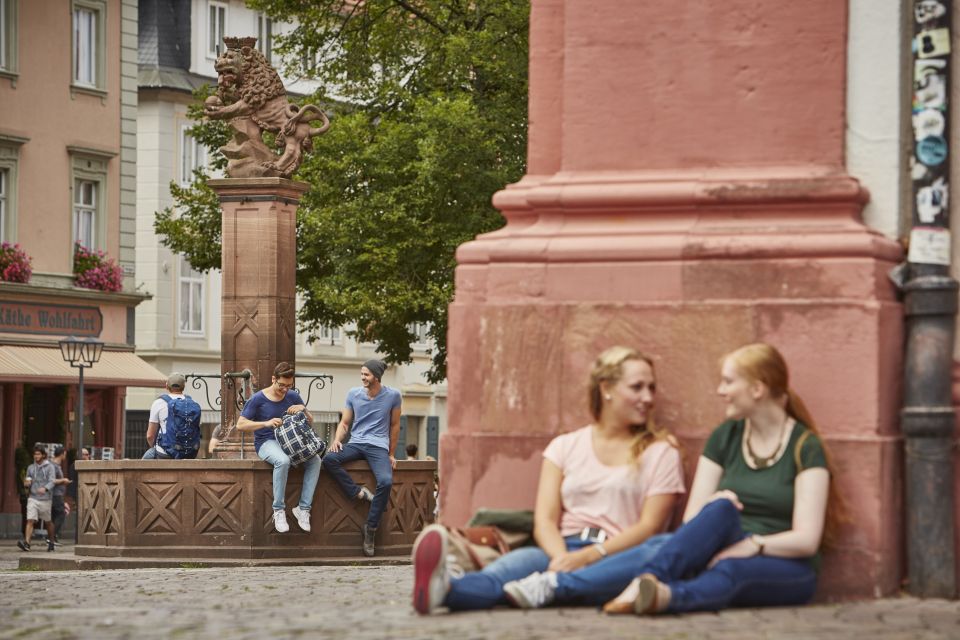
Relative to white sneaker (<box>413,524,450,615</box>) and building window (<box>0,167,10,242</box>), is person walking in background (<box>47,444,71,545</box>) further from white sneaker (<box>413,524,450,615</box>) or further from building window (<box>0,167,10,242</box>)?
white sneaker (<box>413,524,450,615</box>)

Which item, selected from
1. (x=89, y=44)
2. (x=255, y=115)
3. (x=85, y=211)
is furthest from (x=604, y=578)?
(x=89, y=44)

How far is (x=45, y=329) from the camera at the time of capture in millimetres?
39625

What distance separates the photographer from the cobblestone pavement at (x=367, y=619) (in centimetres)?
736

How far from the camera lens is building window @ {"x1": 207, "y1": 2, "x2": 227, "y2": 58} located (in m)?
55.4

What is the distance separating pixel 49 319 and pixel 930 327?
3244 centimetres

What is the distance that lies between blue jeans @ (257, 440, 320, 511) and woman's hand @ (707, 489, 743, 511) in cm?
1012

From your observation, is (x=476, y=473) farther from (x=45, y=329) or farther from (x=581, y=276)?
(x=45, y=329)

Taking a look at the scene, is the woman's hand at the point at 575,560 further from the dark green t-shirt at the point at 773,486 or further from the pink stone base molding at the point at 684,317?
the pink stone base molding at the point at 684,317

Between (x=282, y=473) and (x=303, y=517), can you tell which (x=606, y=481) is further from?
(x=303, y=517)

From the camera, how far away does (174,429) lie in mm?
19547

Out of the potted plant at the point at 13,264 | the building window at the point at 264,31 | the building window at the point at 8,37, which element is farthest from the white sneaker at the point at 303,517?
the building window at the point at 264,31

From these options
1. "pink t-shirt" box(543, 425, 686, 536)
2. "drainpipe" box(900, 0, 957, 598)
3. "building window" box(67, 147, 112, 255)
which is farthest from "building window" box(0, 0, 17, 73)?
"pink t-shirt" box(543, 425, 686, 536)

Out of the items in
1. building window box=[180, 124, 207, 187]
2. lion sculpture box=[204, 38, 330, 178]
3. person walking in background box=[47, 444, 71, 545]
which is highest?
building window box=[180, 124, 207, 187]

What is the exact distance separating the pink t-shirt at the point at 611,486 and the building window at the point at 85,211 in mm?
33973
